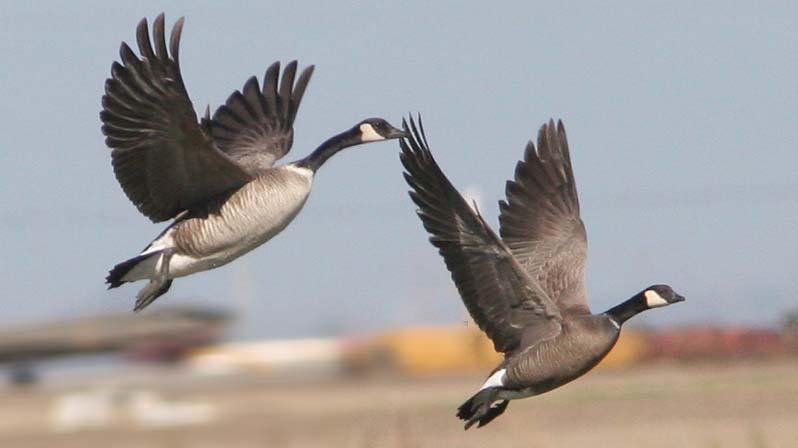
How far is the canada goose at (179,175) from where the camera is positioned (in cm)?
941

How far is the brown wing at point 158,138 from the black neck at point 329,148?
0.43 metres

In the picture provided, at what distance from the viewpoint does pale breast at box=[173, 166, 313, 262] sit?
9742mm

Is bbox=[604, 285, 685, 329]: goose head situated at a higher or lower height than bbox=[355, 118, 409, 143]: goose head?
lower

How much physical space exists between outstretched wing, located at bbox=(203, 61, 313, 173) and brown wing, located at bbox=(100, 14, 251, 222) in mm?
1087

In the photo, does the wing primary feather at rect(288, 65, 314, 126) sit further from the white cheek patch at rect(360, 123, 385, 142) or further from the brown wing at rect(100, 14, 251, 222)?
the brown wing at rect(100, 14, 251, 222)

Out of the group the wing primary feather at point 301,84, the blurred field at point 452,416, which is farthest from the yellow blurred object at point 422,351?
the wing primary feather at point 301,84

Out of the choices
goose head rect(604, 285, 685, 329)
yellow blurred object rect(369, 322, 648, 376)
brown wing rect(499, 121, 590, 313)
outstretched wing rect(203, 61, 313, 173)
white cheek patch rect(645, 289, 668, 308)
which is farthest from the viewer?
Result: yellow blurred object rect(369, 322, 648, 376)

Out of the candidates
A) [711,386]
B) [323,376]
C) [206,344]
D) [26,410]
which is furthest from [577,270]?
[206,344]

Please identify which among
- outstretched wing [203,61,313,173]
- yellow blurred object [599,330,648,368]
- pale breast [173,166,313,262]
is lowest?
yellow blurred object [599,330,648,368]

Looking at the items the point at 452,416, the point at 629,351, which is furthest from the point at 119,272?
the point at 629,351

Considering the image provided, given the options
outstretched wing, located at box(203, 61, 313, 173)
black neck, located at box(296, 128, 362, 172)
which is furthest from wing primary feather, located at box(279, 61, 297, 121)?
black neck, located at box(296, 128, 362, 172)

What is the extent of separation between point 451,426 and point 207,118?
7.73m

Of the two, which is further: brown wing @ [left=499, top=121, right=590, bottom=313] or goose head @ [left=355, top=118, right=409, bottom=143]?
brown wing @ [left=499, top=121, right=590, bottom=313]

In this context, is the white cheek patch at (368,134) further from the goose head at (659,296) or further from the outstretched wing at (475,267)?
the goose head at (659,296)
